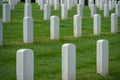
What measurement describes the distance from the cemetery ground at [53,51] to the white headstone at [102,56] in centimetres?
15

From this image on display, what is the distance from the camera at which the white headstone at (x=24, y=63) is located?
24.3 ft

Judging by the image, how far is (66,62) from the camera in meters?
8.30

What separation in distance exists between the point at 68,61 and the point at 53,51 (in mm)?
3597

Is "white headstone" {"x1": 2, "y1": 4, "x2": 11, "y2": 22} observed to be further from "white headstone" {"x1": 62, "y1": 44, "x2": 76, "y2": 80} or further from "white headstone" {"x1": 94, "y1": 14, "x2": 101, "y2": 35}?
"white headstone" {"x1": 62, "y1": 44, "x2": 76, "y2": 80}

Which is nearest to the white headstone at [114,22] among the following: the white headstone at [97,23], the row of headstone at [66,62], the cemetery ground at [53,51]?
the cemetery ground at [53,51]

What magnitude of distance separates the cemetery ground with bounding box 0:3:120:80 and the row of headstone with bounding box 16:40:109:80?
1.11 feet

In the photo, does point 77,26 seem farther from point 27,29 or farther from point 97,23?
point 27,29

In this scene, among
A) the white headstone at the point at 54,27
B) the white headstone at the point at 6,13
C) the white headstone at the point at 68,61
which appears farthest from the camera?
the white headstone at the point at 6,13

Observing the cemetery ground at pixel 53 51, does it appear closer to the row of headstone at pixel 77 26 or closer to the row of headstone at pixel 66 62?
the row of headstone at pixel 77 26

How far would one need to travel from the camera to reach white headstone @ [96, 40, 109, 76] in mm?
9102

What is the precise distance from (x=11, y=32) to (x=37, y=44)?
2.81 meters

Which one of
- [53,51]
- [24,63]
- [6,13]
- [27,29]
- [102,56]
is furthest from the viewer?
[6,13]

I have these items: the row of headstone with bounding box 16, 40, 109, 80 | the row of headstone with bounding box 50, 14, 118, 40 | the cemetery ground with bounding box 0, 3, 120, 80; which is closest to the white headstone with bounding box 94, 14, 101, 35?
the row of headstone with bounding box 50, 14, 118, 40

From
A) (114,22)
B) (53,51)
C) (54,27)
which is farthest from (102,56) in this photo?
(114,22)
